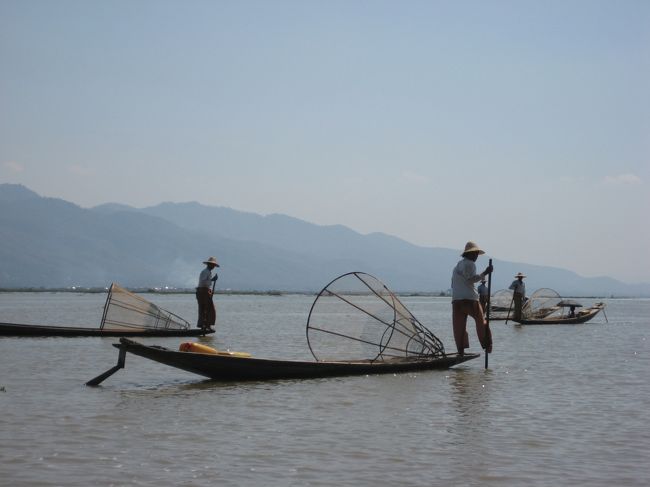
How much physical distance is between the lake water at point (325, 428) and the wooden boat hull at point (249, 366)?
0.19m

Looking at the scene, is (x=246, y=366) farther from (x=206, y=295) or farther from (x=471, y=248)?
(x=206, y=295)

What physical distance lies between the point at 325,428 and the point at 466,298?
6531 millimetres

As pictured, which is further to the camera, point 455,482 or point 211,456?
point 211,456

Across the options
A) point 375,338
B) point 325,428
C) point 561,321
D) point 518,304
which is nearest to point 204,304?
point 375,338

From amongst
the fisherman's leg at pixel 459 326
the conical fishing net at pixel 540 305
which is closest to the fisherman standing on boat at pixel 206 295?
the fisherman's leg at pixel 459 326

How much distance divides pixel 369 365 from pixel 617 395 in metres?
3.81

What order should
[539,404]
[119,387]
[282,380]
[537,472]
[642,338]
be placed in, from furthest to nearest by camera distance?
[642,338]
[282,380]
[119,387]
[539,404]
[537,472]

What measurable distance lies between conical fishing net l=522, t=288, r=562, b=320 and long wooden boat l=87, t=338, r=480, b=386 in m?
22.6

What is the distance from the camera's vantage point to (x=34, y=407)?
10711 millimetres

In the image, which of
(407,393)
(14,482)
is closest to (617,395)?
(407,393)

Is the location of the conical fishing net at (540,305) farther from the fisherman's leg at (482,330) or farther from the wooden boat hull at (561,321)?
the fisherman's leg at (482,330)

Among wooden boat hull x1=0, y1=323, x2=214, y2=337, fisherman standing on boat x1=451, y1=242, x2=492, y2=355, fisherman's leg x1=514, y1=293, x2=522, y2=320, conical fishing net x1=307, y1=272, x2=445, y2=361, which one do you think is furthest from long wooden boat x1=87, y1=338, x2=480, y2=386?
fisherman's leg x1=514, y1=293, x2=522, y2=320

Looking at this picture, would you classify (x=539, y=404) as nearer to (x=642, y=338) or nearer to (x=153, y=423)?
(x=153, y=423)

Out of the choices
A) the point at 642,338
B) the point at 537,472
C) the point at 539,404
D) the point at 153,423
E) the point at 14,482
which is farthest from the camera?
the point at 642,338
